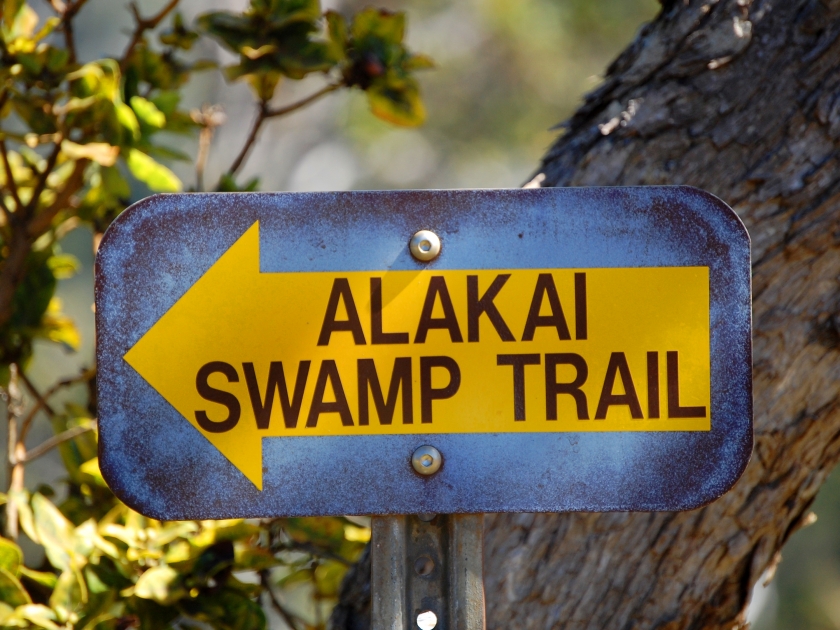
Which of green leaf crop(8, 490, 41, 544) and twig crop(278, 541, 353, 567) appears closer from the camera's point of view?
green leaf crop(8, 490, 41, 544)

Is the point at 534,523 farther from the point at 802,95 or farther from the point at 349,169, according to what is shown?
the point at 349,169

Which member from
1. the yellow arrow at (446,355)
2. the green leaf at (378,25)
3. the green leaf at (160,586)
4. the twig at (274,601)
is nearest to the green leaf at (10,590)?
the green leaf at (160,586)

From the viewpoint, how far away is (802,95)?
858 millimetres

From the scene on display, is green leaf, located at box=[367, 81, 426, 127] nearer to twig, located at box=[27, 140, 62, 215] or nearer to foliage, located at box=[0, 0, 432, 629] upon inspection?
foliage, located at box=[0, 0, 432, 629]

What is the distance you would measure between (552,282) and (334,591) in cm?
76

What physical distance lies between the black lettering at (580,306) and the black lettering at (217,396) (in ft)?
0.93

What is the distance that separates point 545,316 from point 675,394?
0.13 meters

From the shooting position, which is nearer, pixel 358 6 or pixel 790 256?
pixel 790 256

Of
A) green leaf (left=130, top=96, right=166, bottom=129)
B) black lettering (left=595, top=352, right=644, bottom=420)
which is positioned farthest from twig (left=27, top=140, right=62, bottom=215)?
black lettering (left=595, top=352, right=644, bottom=420)

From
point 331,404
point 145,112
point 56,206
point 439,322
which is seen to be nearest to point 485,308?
point 439,322

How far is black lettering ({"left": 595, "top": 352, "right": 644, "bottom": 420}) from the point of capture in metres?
0.64

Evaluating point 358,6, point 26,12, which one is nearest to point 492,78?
point 358,6

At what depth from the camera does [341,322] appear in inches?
25.5

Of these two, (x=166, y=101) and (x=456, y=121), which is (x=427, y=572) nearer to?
(x=166, y=101)
